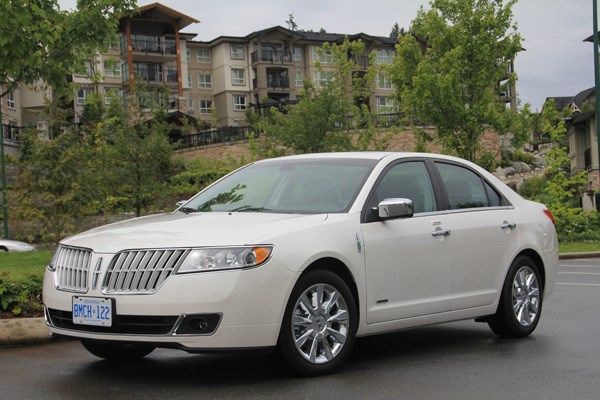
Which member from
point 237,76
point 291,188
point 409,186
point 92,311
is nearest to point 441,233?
point 409,186

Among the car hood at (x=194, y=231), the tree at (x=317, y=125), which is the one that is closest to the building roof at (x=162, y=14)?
the tree at (x=317, y=125)

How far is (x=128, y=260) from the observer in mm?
6395

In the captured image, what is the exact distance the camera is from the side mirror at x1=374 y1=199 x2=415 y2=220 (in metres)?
7.28

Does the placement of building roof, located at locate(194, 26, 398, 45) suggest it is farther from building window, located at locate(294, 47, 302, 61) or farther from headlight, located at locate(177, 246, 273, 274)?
headlight, located at locate(177, 246, 273, 274)

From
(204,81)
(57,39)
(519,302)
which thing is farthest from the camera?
(204,81)

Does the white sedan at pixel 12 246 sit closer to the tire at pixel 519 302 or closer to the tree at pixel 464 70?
the tree at pixel 464 70

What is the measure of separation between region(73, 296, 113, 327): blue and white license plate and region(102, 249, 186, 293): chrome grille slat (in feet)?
0.33

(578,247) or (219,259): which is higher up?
(219,259)

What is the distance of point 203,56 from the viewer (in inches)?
3844

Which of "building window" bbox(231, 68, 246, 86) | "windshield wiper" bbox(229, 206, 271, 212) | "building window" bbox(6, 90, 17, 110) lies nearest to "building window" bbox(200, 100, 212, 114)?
"building window" bbox(231, 68, 246, 86)

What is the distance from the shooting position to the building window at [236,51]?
9606 cm

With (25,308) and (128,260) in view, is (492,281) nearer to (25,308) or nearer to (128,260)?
(128,260)

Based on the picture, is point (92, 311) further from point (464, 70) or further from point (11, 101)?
point (11, 101)

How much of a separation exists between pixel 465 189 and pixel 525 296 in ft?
4.01
